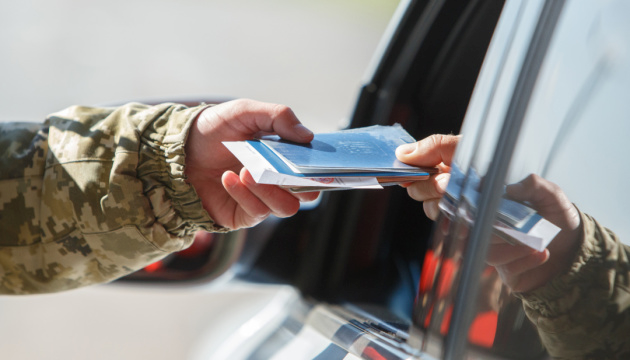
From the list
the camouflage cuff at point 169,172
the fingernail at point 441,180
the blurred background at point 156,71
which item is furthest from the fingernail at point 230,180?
the blurred background at point 156,71

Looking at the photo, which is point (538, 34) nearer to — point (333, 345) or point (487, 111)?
point (487, 111)

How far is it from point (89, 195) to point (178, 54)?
6.03 metres

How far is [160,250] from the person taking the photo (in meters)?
1.80

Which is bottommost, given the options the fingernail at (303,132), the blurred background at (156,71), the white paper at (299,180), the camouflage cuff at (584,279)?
the blurred background at (156,71)

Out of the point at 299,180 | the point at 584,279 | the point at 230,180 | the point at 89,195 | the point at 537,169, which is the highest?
the point at 537,169

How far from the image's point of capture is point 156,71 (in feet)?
23.1

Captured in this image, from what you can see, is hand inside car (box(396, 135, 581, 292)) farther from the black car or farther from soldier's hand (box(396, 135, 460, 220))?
soldier's hand (box(396, 135, 460, 220))

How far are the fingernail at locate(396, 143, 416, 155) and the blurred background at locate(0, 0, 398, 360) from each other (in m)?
2.33

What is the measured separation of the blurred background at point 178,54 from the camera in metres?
6.58

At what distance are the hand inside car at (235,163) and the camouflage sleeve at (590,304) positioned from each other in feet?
2.68

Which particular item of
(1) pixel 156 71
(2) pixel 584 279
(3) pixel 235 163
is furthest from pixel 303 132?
(1) pixel 156 71

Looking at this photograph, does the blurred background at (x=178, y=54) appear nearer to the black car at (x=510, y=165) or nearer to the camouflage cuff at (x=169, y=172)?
the camouflage cuff at (x=169, y=172)

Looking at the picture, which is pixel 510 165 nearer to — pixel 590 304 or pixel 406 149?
pixel 590 304

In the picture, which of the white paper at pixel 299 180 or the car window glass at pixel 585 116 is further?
the white paper at pixel 299 180
